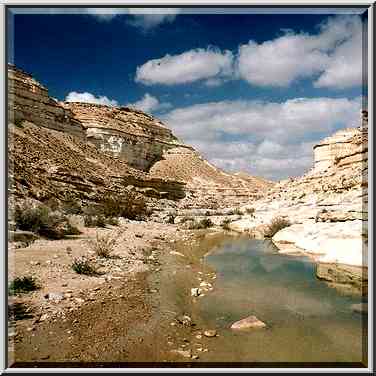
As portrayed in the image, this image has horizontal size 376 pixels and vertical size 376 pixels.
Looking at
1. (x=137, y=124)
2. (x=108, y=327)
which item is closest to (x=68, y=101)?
(x=137, y=124)

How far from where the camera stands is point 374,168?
3227mm

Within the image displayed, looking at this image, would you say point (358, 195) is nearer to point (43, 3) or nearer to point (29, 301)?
point (29, 301)

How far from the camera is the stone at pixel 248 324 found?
15.2ft

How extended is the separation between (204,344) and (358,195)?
822cm

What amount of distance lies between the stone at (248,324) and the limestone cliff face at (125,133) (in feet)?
144

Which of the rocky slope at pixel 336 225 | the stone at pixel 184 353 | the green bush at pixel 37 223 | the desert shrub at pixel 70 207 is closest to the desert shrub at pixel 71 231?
the green bush at pixel 37 223

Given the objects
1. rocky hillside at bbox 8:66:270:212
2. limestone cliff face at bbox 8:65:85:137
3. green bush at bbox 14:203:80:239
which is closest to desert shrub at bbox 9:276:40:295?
rocky hillside at bbox 8:66:270:212

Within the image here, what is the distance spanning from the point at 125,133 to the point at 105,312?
4621cm

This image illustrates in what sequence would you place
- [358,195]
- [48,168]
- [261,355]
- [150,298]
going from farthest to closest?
[48,168], [358,195], [150,298], [261,355]

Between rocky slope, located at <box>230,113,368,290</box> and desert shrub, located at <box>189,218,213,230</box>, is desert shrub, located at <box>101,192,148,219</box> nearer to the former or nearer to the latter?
desert shrub, located at <box>189,218,213,230</box>

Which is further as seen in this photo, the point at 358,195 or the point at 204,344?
the point at 358,195

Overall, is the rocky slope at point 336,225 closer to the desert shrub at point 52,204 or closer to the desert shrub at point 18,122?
the desert shrub at point 52,204

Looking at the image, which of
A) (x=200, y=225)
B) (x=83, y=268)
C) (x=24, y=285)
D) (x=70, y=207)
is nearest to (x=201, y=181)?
(x=200, y=225)

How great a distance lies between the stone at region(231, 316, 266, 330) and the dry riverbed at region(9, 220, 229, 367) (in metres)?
0.35
